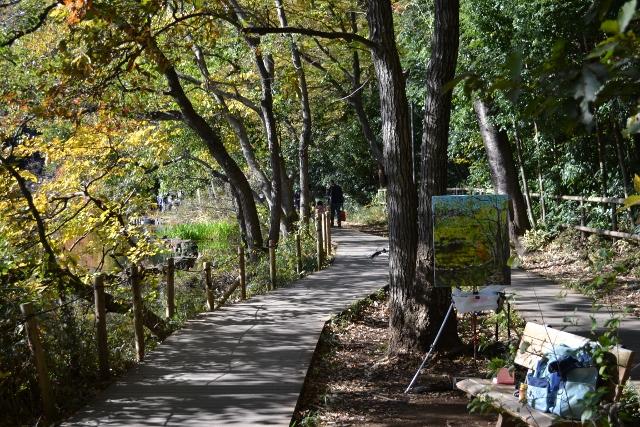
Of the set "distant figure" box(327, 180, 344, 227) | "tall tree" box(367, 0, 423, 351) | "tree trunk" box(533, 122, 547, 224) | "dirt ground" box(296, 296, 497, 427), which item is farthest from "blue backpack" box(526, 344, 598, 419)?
"distant figure" box(327, 180, 344, 227)

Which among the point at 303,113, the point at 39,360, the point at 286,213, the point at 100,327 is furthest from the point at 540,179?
the point at 39,360

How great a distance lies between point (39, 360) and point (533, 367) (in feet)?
14.4

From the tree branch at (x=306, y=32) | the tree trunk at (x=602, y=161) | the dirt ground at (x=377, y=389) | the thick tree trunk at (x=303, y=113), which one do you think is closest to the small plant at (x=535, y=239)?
the tree trunk at (x=602, y=161)

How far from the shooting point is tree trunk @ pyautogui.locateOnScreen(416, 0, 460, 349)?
9.46 metres

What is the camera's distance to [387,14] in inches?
384

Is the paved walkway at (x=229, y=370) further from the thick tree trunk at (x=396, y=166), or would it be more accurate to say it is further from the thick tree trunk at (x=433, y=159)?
the thick tree trunk at (x=433, y=159)

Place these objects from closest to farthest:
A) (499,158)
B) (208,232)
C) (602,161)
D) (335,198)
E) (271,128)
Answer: (602,161)
(499,158)
(271,128)
(208,232)
(335,198)

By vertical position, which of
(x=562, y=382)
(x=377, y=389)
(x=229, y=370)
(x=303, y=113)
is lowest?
(x=377, y=389)

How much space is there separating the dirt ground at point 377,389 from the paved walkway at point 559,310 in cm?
133

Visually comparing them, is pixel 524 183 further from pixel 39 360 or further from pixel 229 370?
pixel 39 360

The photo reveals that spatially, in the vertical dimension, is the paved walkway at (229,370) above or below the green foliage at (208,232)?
below

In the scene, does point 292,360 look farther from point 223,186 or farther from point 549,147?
point 223,186

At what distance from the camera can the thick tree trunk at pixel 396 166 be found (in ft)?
31.8

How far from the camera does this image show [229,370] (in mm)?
8953
